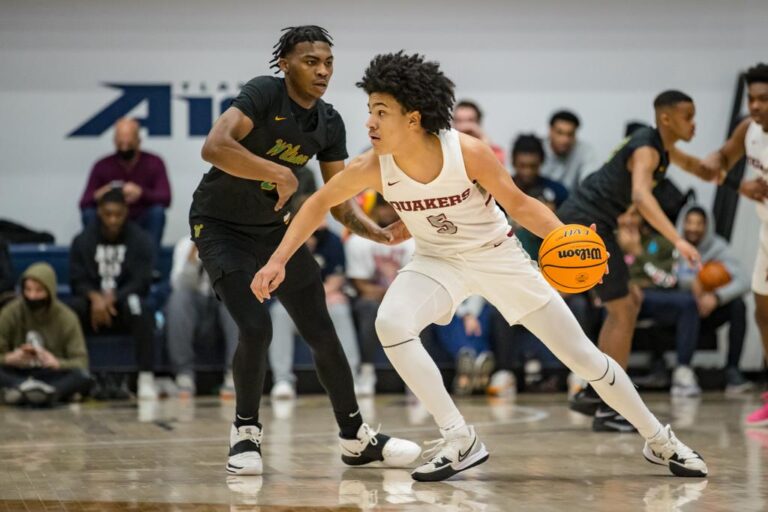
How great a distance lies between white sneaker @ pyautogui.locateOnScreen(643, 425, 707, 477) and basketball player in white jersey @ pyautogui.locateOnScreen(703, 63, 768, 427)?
2.58m

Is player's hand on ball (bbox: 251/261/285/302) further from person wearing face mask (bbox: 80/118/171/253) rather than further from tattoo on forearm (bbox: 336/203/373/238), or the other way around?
person wearing face mask (bbox: 80/118/171/253)

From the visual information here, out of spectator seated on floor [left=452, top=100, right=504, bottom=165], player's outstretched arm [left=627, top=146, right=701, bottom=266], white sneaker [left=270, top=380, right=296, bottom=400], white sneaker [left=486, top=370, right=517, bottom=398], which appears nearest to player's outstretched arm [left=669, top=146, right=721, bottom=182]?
player's outstretched arm [left=627, top=146, right=701, bottom=266]

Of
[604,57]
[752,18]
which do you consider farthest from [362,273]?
[752,18]

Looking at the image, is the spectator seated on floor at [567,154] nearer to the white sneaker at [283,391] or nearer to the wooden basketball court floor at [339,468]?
the white sneaker at [283,391]

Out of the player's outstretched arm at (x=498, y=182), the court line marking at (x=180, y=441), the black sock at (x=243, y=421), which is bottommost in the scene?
the court line marking at (x=180, y=441)

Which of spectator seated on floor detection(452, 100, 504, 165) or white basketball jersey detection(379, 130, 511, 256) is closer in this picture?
white basketball jersey detection(379, 130, 511, 256)

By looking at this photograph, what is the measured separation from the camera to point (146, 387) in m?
10.4

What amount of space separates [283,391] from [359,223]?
485cm

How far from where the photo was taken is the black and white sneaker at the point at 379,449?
5.58 metres

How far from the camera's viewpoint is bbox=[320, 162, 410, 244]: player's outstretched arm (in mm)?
5578

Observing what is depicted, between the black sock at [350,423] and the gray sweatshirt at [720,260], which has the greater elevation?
the gray sweatshirt at [720,260]

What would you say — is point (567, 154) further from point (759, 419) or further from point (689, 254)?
point (689, 254)

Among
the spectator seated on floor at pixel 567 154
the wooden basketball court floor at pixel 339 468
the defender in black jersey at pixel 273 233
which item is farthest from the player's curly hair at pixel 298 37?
the spectator seated on floor at pixel 567 154

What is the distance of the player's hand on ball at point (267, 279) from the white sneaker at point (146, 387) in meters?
5.60
